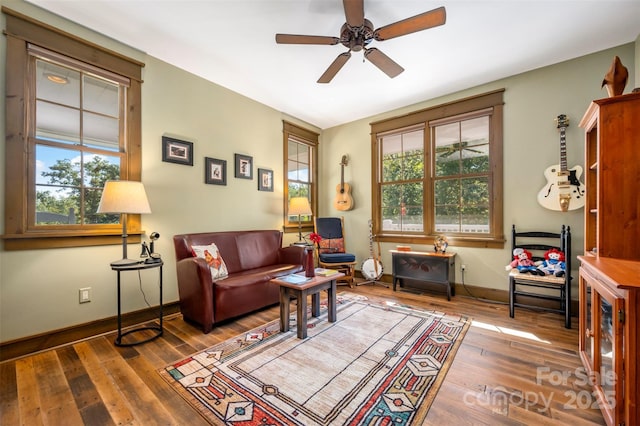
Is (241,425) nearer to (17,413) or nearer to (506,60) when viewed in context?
(17,413)

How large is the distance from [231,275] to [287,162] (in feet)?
7.32

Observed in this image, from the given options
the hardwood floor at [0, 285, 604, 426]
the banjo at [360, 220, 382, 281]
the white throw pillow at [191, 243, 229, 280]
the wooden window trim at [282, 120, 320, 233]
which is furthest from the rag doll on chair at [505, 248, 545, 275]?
the white throw pillow at [191, 243, 229, 280]

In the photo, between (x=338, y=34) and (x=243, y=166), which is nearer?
(x=338, y=34)

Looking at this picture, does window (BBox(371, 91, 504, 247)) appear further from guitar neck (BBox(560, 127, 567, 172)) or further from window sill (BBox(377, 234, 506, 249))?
guitar neck (BBox(560, 127, 567, 172))

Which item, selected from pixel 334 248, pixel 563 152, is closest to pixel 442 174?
pixel 563 152

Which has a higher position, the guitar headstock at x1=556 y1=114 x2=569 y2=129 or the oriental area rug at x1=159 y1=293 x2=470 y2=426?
the guitar headstock at x1=556 y1=114 x2=569 y2=129

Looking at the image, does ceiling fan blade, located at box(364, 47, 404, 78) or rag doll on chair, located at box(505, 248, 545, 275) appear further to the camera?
rag doll on chair, located at box(505, 248, 545, 275)

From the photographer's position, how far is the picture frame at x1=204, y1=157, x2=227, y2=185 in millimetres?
3260

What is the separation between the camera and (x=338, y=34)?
8.14 feet

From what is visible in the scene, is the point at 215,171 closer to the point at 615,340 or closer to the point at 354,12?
the point at 354,12

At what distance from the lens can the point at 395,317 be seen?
8.91ft

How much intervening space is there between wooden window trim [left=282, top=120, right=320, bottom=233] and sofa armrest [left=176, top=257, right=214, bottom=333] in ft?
6.43

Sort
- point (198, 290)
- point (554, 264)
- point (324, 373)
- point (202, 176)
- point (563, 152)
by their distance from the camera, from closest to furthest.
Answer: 1. point (324, 373)
2. point (198, 290)
3. point (554, 264)
4. point (563, 152)
5. point (202, 176)

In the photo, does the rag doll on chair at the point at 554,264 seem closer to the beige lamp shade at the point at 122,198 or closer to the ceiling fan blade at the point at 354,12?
the ceiling fan blade at the point at 354,12
